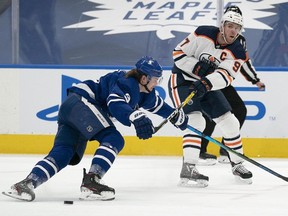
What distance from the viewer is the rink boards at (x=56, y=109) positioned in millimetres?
6617

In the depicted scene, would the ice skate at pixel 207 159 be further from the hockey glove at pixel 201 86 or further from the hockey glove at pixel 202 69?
the hockey glove at pixel 201 86

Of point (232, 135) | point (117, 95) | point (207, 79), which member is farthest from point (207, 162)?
point (117, 95)

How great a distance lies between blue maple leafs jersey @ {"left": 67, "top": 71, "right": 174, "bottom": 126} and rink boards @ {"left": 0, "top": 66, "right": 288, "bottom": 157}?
2.26 meters

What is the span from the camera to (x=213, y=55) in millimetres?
5008

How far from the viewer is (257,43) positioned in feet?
27.8

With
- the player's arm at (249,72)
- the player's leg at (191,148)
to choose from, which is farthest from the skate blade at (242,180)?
the player's arm at (249,72)

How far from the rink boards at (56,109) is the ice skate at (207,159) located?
405 millimetres

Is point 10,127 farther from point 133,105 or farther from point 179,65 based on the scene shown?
point 133,105

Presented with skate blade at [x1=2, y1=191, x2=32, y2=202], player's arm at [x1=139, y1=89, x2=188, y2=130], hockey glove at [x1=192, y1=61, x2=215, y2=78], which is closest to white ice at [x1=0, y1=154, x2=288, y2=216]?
skate blade at [x1=2, y1=191, x2=32, y2=202]

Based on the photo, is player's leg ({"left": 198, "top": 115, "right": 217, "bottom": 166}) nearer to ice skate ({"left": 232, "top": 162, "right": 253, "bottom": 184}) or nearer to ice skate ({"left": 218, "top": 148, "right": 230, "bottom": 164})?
ice skate ({"left": 218, "top": 148, "right": 230, "bottom": 164})

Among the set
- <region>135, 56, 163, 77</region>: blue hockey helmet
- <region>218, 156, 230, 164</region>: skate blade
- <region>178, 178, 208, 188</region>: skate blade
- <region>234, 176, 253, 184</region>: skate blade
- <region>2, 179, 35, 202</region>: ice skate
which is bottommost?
<region>218, 156, 230, 164</region>: skate blade

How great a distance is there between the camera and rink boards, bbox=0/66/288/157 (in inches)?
261

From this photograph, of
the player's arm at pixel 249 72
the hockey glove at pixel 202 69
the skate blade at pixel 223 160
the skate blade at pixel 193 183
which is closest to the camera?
the skate blade at pixel 193 183

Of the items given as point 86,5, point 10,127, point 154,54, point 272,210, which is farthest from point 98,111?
point 86,5
